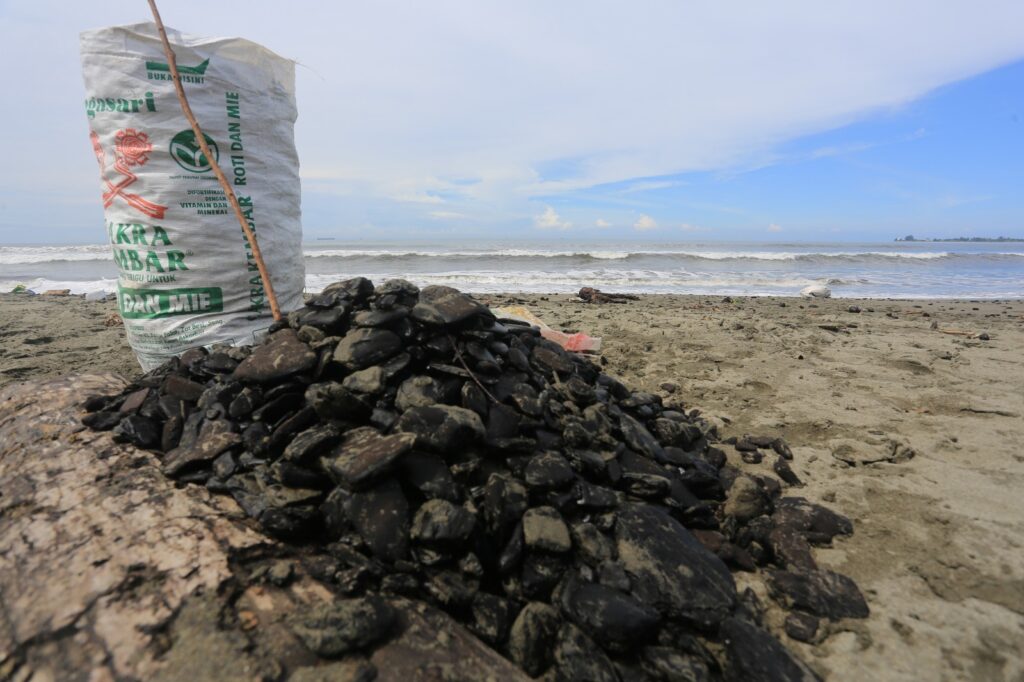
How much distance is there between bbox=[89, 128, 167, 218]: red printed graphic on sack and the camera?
2.79 m

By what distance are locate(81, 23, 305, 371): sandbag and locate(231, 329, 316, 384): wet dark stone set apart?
42.2 inches

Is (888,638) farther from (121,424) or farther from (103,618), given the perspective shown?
(121,424)

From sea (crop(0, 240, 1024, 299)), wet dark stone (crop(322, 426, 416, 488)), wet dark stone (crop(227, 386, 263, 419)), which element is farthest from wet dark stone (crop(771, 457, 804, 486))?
sea (crop(0, 240, 1024, 299))

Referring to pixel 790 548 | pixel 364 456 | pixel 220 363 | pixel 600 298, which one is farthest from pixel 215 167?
pixel 600 298

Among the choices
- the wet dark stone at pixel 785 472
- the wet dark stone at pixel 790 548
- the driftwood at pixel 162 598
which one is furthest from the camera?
the wet dark stone at pixel 785 472

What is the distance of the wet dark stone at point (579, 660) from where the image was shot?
1392 millimetres

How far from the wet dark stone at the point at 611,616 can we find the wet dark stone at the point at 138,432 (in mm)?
1937

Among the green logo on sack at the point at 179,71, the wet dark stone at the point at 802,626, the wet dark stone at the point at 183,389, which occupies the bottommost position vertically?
the wet dark stone at the point at 802,626

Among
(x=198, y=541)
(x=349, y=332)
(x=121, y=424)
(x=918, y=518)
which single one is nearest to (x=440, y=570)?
(x=198, y=541)

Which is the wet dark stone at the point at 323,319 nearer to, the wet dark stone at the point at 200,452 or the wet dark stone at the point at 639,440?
the wet dark stone at the point at 200,452

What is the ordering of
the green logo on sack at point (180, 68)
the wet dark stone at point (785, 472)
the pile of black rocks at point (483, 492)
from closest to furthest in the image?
the pile of black rocks at point (483, 492), the wet dark stone at point (785, 472), the green logo on sack at point (180, 68)

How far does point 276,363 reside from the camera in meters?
2.18

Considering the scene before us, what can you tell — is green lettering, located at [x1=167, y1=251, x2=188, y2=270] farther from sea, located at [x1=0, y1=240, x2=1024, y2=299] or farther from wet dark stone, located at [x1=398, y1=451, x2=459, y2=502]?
sea, located at [x1=0, y1=240, x2=1024, y2=299]

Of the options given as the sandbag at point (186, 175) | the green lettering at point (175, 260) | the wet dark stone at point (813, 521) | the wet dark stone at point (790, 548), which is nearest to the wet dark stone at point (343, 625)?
the wet dark stone at point (790, 548)
